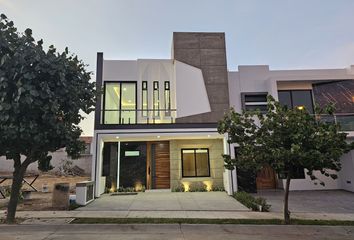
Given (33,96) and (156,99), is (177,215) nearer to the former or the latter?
(33,96)

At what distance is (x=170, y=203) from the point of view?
33.9ft

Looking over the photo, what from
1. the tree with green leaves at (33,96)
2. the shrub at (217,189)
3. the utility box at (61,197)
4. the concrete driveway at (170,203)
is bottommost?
the concrete driveway at (170,203)

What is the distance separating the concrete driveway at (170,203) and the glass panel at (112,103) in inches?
170

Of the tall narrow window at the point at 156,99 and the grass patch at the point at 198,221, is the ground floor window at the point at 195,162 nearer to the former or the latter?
the tall narrow window at the point at 156,99

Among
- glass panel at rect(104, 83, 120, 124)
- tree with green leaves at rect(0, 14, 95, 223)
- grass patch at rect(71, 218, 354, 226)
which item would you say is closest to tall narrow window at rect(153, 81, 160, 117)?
glass panel at rect(104, 83, 120, 124)

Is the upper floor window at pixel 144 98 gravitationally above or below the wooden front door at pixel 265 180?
above

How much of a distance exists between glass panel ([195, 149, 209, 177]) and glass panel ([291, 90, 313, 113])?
22.6 feet

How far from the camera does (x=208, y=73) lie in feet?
46.5

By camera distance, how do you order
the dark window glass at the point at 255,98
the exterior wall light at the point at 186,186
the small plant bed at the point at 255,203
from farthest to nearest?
1. the dark window glass at the point at 255,98
2. the exterior wall light at the point at 186,186
3. the small plant bed at the point at 255,203

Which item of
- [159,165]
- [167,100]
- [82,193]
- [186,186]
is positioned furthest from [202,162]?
[82,193]

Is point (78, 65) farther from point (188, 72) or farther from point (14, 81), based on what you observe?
point (188, 72)

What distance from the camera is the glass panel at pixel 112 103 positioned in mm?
13188

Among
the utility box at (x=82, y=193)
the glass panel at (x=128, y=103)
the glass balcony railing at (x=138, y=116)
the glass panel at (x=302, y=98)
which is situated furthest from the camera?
the glass panel at (x=302, y=98)

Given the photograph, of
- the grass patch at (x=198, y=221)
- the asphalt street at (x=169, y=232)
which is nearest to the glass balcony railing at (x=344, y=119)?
the grass patch at (x=198, y=221)
